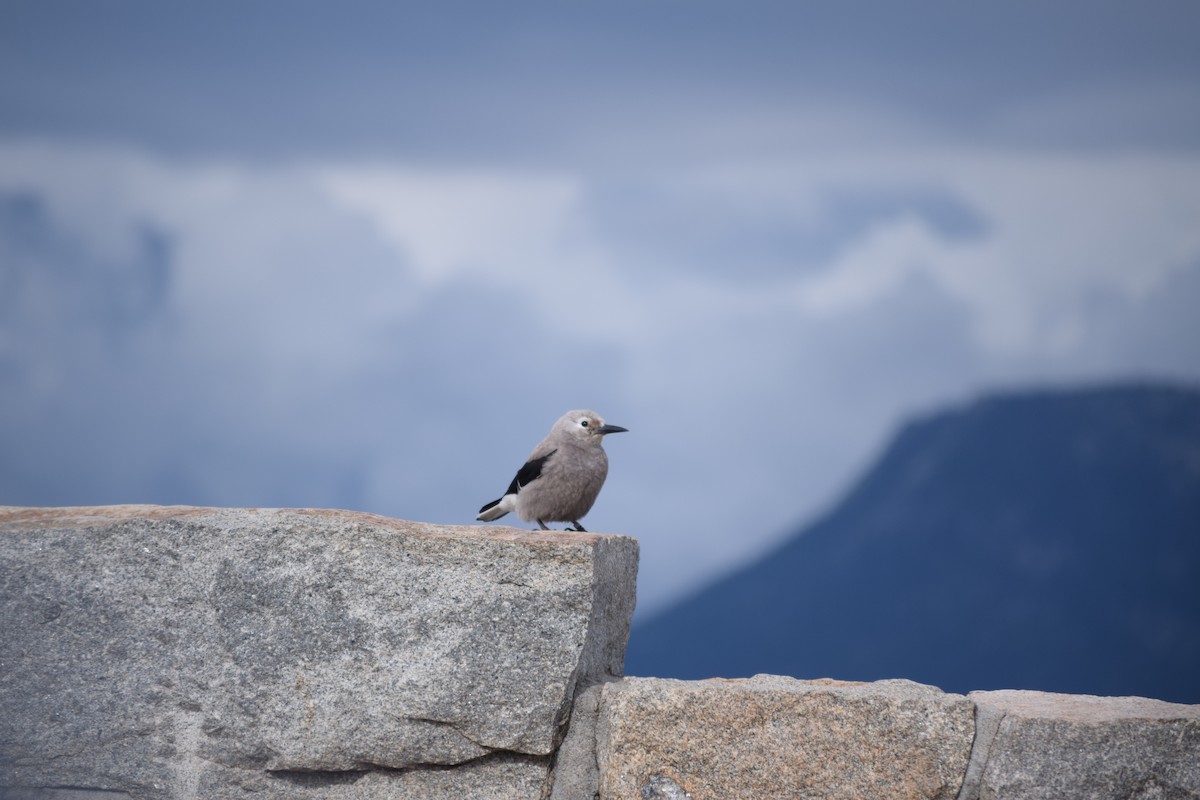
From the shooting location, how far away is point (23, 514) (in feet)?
12.3

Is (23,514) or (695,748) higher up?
(23,514)

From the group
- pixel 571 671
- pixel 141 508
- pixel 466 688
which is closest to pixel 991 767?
pixel 571 671

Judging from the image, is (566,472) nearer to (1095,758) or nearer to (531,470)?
(531,470)

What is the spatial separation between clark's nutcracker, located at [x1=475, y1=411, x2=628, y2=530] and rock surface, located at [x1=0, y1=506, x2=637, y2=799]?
106cm

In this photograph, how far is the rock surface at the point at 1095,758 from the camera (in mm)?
3424

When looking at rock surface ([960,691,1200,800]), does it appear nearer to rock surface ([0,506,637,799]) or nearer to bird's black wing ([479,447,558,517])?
rock surface ([0,506,637,799])

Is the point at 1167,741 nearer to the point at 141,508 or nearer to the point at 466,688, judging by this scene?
the point at 466,688

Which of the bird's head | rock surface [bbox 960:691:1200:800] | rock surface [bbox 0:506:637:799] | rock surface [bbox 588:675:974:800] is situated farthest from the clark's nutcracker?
rock surface [bbox 960:691:1200:800]

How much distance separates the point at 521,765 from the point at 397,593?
24.8 inches

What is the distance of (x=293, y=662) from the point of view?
3531mm

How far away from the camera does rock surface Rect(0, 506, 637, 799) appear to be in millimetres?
3502

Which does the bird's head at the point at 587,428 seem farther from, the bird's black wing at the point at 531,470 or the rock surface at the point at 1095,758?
the rock surface at the point at 1095,758

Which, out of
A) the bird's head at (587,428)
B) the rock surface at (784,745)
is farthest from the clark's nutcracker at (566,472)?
the rock surface at (784,745)

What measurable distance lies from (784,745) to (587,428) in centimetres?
166
